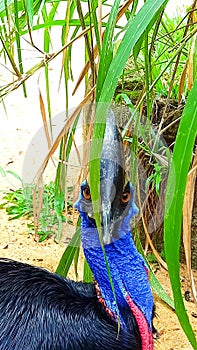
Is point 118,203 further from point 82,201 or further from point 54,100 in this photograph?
point 54,100

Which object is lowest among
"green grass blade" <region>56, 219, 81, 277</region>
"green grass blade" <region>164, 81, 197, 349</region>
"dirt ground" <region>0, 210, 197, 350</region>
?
"dirt ground" <region>0, 210, 197, 350</region>

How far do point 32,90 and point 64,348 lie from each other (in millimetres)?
2461

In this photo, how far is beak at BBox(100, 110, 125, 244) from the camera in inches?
33.8

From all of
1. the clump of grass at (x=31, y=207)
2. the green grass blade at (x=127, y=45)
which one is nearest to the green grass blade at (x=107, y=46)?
the green grass blade at (x=127, y=45)

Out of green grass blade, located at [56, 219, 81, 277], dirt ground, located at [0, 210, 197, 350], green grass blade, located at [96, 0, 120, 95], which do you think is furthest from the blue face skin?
dirt ground, located at [0, 210, 197, 350]

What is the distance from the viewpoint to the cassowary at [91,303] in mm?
978

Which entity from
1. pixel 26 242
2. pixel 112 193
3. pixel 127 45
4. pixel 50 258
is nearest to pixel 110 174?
pixel 112 193

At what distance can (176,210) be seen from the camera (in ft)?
1.65

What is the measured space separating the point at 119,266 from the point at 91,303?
0.08 m

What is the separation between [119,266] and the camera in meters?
1.01

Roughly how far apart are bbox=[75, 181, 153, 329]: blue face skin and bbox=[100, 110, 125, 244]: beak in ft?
0.19

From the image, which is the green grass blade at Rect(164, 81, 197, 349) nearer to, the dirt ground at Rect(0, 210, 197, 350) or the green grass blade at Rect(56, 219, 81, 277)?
the green grass blade at Rect(56, 219, 81, 277)

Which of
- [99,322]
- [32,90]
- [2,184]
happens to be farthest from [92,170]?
[32,90]

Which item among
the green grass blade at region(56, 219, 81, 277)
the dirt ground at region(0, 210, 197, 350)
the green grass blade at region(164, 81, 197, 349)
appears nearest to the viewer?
the green grass blade at region(164, 81, 197, 349)
